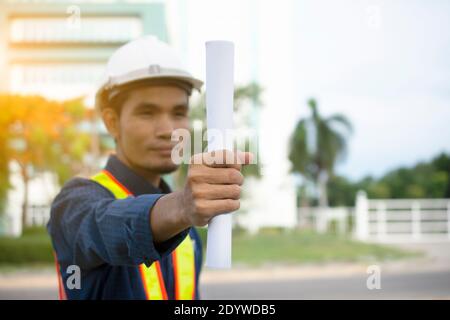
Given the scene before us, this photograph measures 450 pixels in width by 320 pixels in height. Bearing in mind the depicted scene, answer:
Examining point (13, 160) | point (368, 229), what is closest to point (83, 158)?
point (13, 160)

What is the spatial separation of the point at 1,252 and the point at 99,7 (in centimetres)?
894

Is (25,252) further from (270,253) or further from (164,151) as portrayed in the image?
(164,151)

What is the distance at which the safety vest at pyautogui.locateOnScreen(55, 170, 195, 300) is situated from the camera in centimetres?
173

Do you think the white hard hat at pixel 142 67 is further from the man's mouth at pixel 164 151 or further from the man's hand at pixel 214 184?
the man's hand at pixel 214 184

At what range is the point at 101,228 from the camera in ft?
4.45

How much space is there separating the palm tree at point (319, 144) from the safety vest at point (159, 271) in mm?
21698

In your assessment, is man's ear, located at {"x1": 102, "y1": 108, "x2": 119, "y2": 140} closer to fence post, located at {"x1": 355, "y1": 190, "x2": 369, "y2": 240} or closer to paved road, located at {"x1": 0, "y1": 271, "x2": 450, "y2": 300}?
paved road, located at {"x1": 0, "y1": 271, "x2": 450, "y2": 300}

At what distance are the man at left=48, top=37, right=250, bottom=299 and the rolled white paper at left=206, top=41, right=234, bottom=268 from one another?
0.20 metres

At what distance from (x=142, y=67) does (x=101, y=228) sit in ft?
2.06

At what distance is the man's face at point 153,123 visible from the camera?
1786mm

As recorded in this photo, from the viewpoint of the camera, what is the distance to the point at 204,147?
3.55ft

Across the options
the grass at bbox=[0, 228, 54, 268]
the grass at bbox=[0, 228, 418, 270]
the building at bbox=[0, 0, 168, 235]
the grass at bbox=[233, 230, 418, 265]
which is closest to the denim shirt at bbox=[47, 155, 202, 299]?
the grass at bbox=[0, 228, 418, 270]

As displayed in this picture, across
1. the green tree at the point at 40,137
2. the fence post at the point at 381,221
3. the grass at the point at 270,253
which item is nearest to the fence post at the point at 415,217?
the fence post at the point at 381,221
